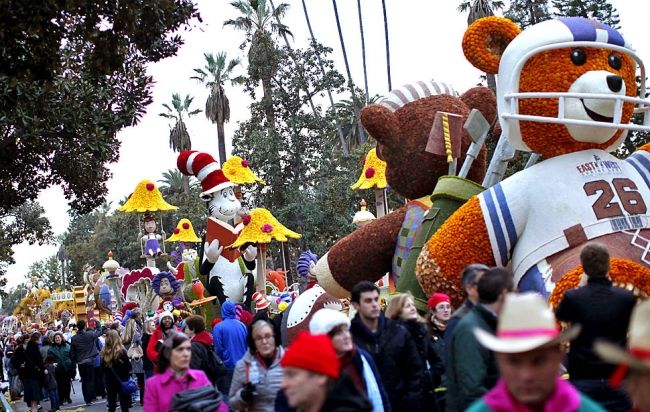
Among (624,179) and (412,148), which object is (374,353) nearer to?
(624,179)

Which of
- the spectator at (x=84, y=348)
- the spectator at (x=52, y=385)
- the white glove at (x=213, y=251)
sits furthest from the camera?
the spectator at (x=52, y=385)

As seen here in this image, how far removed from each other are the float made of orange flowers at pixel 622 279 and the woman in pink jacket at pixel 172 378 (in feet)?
10.4

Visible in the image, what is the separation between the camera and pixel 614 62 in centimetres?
908

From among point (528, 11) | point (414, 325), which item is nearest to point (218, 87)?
point (528, 11)

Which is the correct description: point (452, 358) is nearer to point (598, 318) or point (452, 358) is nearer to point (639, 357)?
point (598, 318)

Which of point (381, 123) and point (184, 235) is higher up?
point (184, 235)

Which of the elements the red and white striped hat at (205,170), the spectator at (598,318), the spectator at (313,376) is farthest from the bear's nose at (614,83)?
the red and white striped hat at (205,170)

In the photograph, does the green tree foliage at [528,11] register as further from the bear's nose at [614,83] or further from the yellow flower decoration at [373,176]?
the bear's nose at [614,83]

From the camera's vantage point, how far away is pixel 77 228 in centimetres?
8788

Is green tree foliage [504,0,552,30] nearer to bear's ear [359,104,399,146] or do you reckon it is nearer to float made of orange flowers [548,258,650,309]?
bear's ear [359,104,399,146]

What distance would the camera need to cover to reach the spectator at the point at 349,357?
533cm

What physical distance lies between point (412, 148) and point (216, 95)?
39225 mm

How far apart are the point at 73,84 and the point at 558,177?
5870 millimetres

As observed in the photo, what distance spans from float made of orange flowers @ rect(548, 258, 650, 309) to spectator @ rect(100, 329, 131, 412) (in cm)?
747
